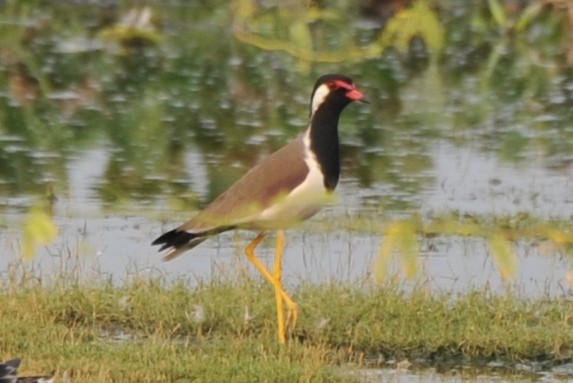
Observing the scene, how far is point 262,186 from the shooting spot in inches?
303

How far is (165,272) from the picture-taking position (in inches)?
376

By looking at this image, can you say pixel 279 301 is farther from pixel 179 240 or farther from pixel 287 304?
pixel 179 240

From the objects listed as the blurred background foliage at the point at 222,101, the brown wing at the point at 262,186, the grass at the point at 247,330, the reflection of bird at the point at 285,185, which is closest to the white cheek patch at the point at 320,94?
the reflection of bird at the point at 285,185

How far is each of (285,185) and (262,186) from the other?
20 centimetres

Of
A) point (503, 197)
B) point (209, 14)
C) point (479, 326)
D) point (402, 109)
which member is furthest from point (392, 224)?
point (209, 14)

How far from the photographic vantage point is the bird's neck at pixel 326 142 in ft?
25.3

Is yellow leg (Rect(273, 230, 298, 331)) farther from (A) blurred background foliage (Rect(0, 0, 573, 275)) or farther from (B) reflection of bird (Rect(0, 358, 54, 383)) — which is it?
(B) reflection of bird (Rect(0, 358, 54, 383))

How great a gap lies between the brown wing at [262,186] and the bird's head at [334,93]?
10.4 inches

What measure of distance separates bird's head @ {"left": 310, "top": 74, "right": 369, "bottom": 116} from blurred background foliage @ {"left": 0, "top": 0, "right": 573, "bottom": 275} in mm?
1486

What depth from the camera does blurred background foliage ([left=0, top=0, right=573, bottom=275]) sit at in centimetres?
1285

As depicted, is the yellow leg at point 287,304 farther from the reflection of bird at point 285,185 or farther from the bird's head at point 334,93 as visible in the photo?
the bird's head at point 334,93

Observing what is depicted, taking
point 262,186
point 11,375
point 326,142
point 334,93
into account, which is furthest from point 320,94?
point 11,375

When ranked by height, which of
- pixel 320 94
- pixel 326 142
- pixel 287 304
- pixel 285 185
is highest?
pixel 320 94

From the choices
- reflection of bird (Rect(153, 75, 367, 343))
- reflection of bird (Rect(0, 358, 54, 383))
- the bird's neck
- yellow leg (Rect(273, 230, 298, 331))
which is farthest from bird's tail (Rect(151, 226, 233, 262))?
reflection of bird (Rect(0, 358, 54, 383))
